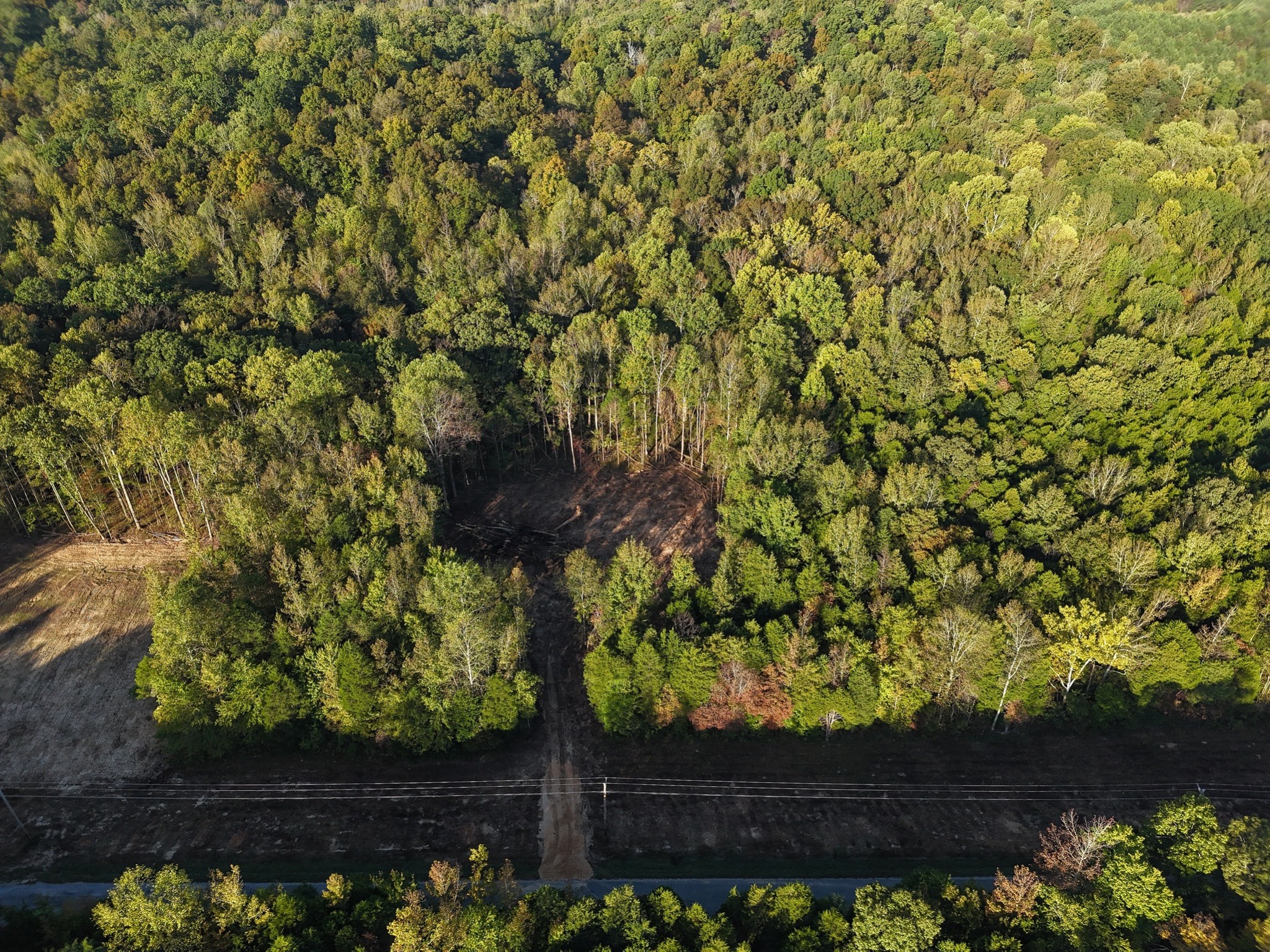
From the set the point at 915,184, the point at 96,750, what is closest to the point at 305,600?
the point at 96,750

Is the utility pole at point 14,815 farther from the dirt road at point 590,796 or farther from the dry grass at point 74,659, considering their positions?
→ the dry grass at point 74,659

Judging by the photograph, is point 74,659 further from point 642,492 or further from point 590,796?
point 642,492

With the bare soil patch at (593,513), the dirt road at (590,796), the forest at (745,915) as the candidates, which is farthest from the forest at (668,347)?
the forest at (745,915)

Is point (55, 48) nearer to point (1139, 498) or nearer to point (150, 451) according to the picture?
point (150, 451)

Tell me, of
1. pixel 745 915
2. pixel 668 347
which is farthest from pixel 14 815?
pixel 668 347

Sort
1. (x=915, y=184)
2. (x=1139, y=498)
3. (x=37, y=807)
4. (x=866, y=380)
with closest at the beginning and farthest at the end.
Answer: (x=37, y=807)
(x=1139, y=498)
(x=866, y=380)
(x=915, y=184)

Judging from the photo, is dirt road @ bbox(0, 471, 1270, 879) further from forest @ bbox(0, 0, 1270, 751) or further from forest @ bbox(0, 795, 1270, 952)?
forest @ bbox(0, 795, 1270, 952)
